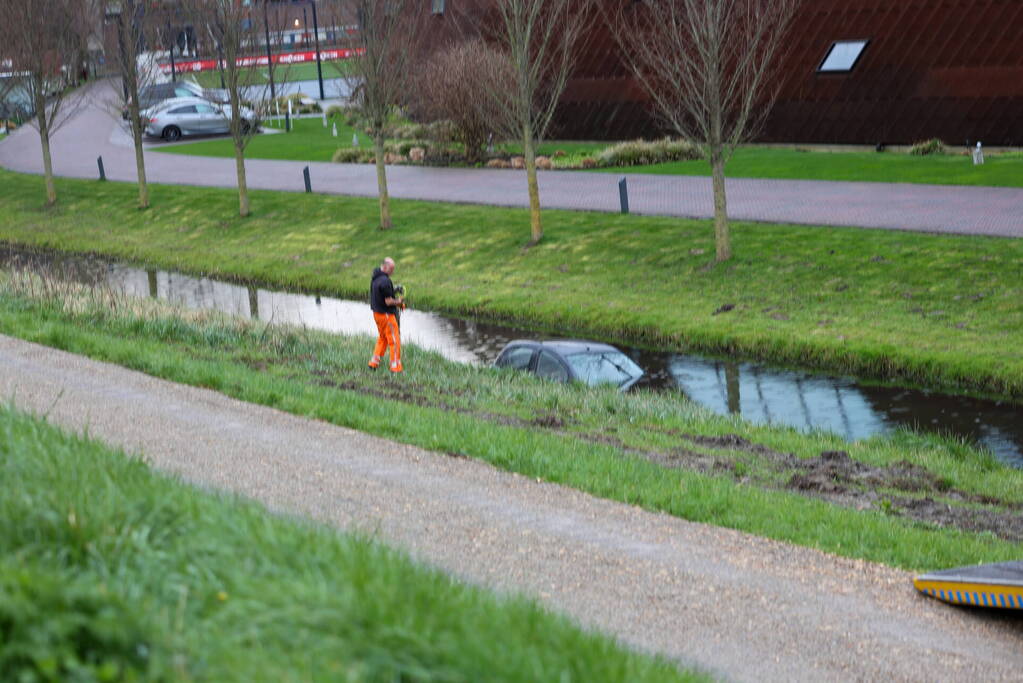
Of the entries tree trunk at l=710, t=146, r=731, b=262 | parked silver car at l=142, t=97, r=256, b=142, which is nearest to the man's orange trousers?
tree trunk at l=710, t=146, r=731, b=262

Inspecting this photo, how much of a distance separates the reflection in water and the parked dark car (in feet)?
4.49

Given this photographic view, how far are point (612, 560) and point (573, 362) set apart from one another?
896cm

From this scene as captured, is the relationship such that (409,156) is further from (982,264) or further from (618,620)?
(618,620)

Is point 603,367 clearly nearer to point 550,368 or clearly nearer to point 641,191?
point 550,368

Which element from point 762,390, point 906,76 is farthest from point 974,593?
point 906,76

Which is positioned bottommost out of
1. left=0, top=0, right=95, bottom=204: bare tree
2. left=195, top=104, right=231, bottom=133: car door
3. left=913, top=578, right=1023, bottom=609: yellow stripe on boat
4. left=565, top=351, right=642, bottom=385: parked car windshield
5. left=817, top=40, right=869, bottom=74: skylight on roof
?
left=565, top=351, right=642, bottom=385: parked car windshield

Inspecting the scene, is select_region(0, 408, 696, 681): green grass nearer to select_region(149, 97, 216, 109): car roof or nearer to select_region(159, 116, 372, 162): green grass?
select_region(159, 116, 372, 162): green grass

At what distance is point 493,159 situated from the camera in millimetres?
43125

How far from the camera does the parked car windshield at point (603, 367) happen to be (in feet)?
58.6

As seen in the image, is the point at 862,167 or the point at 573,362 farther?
the point at 862,167

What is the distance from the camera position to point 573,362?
58.8ft

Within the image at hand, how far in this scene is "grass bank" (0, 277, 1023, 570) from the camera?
1065 centimetres

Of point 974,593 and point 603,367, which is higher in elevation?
point 974,593

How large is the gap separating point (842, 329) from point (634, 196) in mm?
13213
